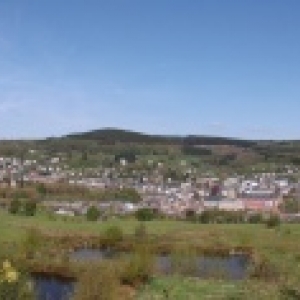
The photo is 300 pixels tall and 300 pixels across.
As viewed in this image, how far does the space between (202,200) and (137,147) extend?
251 feet

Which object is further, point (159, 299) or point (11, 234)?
point (11, 234)

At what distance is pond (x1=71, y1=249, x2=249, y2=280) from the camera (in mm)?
27844

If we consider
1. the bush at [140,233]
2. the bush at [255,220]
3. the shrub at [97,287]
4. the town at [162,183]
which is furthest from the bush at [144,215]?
the town at [162,183]

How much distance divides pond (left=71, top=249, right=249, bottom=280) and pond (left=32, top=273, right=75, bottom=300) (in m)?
1.92

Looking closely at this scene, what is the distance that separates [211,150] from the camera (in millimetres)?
179125

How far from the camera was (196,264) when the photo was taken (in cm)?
2912

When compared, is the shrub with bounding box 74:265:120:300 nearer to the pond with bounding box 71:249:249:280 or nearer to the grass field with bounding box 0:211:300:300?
the grass field with bounding box 0:211:300:300

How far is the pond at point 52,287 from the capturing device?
75.3 feet

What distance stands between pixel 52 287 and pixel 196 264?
6772 mm

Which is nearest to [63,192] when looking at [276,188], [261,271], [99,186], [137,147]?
[99,186]

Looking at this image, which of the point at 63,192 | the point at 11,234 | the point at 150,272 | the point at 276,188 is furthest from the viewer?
the point at 276,188

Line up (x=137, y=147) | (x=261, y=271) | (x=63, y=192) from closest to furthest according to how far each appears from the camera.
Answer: (x=261, y=271)
(x=63, y=192)
(x=137, y=147)

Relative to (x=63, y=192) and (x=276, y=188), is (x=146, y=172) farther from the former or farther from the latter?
(x=63, y=192)

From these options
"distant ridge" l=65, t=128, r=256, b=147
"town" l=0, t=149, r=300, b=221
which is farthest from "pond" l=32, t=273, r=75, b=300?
"distant ridge" l=65, t=128, r=256, b=147
